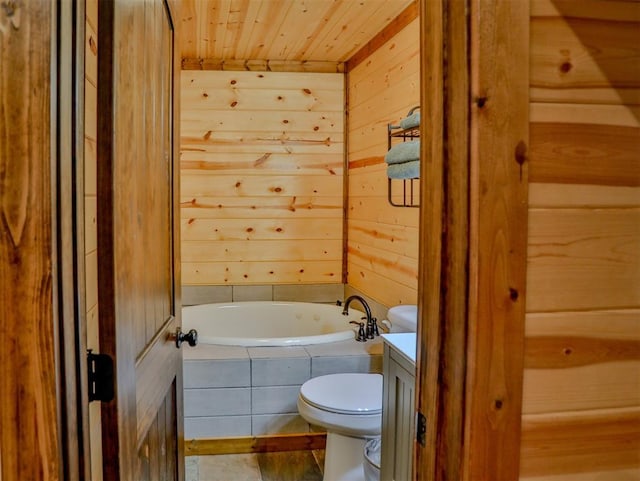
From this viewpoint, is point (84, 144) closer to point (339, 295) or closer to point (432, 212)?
point (432, 212)

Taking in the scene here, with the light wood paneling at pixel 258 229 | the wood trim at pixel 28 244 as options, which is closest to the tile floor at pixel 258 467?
the light wood paneling at pixel 258 229

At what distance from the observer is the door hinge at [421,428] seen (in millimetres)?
1002

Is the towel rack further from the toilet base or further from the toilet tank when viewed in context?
the toilet base

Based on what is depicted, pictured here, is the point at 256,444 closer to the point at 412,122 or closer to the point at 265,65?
the point at 412,122

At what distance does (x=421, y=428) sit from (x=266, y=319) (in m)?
3.06

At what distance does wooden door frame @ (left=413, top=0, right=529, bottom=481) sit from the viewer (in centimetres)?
85

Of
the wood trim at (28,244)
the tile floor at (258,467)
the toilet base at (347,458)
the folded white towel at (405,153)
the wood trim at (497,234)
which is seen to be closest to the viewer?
the wood trim at (28,244)

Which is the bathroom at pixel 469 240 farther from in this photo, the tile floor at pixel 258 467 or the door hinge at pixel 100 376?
the tile floor at pixel 258 467

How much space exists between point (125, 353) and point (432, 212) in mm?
614

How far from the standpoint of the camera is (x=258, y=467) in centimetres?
271

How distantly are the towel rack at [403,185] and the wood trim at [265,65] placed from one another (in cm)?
119

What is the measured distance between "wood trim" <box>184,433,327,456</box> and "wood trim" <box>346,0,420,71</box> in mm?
2231

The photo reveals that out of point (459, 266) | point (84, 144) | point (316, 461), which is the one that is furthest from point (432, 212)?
point (316, 461)

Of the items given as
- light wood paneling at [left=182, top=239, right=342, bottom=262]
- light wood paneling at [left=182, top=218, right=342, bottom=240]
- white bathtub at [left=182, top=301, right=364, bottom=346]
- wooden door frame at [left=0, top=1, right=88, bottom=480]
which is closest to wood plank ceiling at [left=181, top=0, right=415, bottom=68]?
light wood paneling at [left=182, top=218, right=342, bottom=240]
